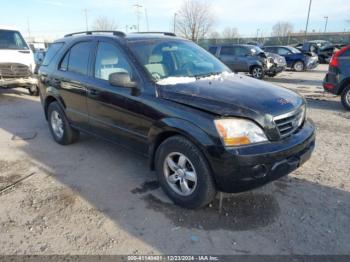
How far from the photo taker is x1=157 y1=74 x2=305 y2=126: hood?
2.90 metres

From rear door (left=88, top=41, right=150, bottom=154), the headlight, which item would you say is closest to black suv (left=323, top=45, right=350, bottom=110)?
the headlight

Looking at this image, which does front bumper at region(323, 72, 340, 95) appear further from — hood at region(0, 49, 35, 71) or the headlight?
hood at region(0, 49, 35, 71)

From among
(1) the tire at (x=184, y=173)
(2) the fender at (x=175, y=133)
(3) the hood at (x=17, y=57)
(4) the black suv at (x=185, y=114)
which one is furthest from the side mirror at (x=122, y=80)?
(3) the hood at (x=17, y=57)

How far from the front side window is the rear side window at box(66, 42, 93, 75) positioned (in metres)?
0.30

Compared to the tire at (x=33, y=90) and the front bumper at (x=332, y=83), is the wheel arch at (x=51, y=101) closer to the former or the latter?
the tire at (x=33, y=90)

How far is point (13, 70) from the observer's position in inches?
375

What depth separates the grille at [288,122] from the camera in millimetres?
3018

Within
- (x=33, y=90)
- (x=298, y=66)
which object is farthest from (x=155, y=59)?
(x=298, y=66)

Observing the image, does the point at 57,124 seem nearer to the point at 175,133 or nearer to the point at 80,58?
the point at 80,58

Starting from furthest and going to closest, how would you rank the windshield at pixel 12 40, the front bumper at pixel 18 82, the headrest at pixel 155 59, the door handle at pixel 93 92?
the windshield at pixel 12 40 < the front bumper at pixel 18 82 < the door handle at pixel 93 92 < the headrest at pixel 155 59

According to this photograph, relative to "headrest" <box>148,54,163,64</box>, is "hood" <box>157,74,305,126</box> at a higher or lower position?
lower

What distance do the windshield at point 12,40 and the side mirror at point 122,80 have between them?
26.6 feet

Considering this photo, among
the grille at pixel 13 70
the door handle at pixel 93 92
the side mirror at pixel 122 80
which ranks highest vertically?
the side mirror at pixel 122 80

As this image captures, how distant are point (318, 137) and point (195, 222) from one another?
12.2ft
